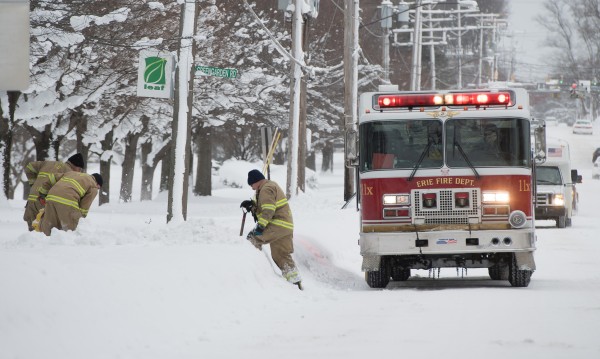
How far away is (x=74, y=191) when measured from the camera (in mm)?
15562

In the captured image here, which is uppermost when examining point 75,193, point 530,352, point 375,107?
point 375,107

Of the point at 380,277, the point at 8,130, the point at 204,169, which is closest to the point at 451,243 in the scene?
the point at 380,277

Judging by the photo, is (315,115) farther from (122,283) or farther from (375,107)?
(122,283)

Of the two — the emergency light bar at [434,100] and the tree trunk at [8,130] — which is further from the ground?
the tree trunk at [8,130]

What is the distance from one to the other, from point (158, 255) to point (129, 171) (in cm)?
3250

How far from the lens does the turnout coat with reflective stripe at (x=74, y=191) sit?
15469 millimetres

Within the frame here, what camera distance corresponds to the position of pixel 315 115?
181ft

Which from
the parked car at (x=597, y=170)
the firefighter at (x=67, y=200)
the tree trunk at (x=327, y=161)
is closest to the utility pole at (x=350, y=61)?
the firefighter at (x=67, y=200)

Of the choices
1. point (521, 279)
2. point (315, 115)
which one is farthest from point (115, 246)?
point (315, 115)

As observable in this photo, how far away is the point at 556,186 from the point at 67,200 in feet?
64.9

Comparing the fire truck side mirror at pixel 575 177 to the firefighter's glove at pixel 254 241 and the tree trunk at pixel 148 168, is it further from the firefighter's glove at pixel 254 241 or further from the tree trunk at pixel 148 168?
the tree trunk at pixel 148 168

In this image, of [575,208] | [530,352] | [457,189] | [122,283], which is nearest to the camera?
[530,352]

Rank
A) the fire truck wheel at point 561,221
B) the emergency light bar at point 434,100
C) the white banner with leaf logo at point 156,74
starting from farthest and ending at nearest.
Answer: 1. the fire truck wheel at point 561,221
2. the white banner with leaf logo at point 156,74
3. the emergency light bar at point 434,100

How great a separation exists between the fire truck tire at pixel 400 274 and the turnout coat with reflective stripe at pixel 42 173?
504 centimetres
